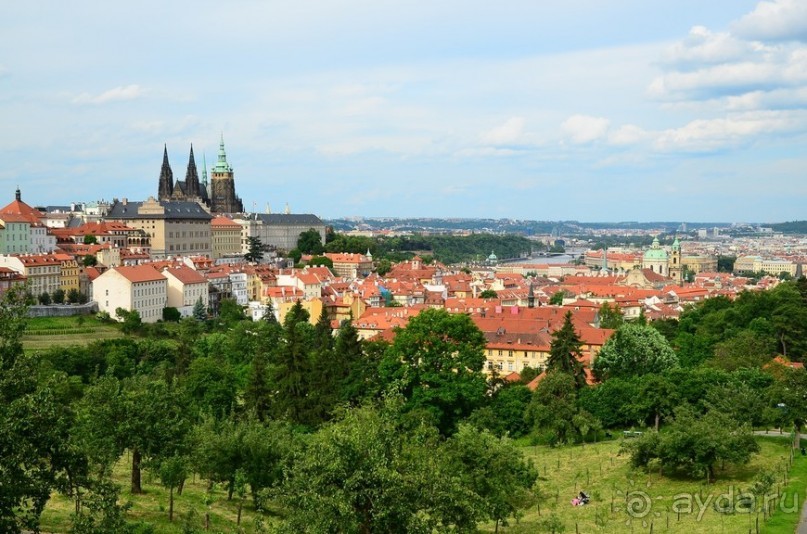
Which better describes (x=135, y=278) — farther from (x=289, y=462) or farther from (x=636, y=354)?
(x=289, y=462)

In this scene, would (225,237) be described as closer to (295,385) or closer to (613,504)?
(295,385)

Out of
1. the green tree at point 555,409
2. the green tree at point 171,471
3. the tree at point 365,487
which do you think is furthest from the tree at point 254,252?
the tree at point 365,487

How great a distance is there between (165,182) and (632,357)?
419ft

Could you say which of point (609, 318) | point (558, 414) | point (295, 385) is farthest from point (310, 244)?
point (558, 414)

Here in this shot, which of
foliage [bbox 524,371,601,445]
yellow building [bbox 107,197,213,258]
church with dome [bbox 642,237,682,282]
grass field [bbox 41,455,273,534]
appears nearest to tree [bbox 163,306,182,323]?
yellow building [bbox 107,197,213,258]

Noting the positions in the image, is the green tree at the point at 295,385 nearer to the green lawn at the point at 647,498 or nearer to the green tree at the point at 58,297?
the green lawn at the point at 647,498

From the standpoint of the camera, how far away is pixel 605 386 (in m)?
43.7

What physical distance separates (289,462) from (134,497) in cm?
533

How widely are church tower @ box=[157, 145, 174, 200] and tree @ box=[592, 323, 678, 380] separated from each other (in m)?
124

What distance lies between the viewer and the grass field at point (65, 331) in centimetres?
7188

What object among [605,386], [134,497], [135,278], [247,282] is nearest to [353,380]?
[605,386]

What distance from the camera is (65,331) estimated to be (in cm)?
7694

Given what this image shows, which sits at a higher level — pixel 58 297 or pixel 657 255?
pixel 58 297

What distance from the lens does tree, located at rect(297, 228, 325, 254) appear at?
490 ft
